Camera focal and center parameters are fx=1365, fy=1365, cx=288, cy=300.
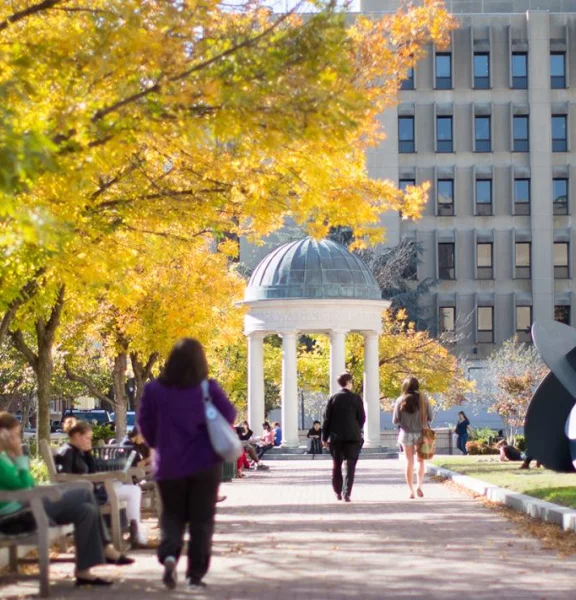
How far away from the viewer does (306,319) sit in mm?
44375

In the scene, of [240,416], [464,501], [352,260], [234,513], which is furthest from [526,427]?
[240,416]

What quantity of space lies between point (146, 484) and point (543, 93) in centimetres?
5984

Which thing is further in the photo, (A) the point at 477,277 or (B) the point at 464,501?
(A) the point at 477,277

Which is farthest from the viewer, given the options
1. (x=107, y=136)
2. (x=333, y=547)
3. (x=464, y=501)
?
(x=464, y=501)

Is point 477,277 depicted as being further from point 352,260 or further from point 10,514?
point 10,514

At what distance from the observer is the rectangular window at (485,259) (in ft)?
236

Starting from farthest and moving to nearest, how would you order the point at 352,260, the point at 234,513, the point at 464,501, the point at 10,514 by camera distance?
the point at 352,260 → the point at 464,501 → the point at 234,513 → the point at 10,514

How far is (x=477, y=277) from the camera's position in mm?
71938

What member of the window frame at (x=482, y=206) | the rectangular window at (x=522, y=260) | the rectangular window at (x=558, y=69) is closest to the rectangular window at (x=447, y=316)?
the rectangular window at (x=522, y=260)

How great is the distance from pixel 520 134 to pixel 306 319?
103 ft

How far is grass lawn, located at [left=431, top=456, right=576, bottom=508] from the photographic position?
17.1 metres

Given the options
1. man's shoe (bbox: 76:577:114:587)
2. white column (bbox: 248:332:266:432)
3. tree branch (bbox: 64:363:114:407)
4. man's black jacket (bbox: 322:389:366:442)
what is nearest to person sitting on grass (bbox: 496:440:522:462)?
tree branch (bbox: 64:363:114:407)

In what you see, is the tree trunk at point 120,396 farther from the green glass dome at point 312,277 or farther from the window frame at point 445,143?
the window frame at point 445,143

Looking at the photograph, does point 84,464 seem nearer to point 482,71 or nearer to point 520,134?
point 520,134
